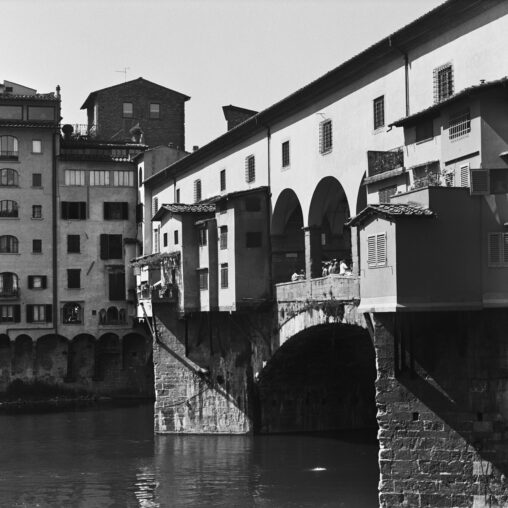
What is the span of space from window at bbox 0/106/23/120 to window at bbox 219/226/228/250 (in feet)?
110

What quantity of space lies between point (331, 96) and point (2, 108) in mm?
43209

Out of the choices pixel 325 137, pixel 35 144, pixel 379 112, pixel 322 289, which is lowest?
pixel 322 289

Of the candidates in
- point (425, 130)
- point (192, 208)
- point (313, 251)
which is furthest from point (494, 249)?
point (192, 208)

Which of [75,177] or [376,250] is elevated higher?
[75,177]

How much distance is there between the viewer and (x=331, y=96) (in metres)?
46.9

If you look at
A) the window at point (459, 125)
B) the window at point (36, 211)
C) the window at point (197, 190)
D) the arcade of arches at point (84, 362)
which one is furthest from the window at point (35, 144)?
the window at point (459, 125)

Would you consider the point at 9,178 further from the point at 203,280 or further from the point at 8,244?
the point at 203,280

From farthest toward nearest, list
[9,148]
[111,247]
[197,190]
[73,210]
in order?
[111,247], [73,210], [9,148], [197,190]

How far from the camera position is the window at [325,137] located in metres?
47.3

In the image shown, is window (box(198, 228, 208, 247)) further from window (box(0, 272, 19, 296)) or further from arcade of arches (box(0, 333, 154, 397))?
window (box(0, 272, 19, 296))

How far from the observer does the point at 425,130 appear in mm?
36125

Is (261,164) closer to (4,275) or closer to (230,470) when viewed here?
(230,470)

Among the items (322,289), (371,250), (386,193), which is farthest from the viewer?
(322,289)

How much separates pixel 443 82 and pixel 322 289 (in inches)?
465
